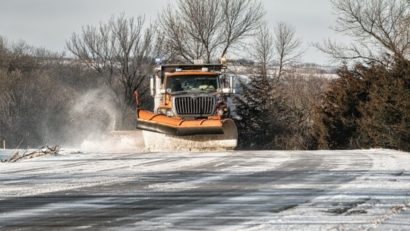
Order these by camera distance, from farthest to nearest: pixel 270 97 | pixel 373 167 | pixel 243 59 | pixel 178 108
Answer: pixel 243 59
pixel 270 97
pixel 178 108
pixel 373 167

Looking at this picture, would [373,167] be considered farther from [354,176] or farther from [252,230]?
[252,230]

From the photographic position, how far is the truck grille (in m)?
19.9

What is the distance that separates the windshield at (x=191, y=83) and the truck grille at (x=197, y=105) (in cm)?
53

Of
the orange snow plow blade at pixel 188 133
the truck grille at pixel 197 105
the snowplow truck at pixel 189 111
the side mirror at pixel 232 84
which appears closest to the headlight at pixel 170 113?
the snowplow truck at pixel 189 111

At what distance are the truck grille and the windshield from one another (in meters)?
0.53

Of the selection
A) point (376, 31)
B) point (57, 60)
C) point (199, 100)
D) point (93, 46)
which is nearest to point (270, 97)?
point (376, 31)

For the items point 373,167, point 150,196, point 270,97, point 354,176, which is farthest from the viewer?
point 270,97

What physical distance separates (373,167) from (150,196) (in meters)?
5.05

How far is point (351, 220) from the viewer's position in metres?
5.65

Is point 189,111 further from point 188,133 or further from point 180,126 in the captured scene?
point 188,133

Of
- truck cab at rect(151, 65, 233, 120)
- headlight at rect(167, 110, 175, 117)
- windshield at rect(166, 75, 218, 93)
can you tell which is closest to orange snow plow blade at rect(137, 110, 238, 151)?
truck cab at rect(151, 65, 233, 120)

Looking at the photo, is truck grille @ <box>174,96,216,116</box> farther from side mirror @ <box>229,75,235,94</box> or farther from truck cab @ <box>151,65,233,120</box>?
side mirror @ <box>229,75,235,94</box>

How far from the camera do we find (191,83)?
20562 mm

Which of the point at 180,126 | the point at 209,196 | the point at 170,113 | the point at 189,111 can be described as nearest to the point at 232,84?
the point at 189,111
